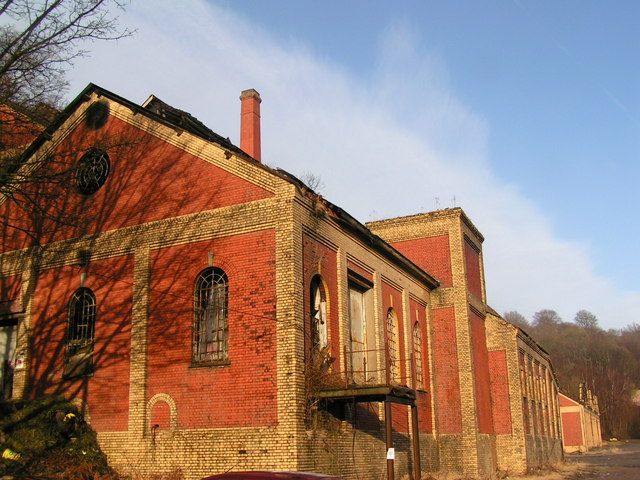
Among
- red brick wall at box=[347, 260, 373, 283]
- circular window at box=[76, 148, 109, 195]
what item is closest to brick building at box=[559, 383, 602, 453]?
red brick wall at box=[347, 260, 373, 283]

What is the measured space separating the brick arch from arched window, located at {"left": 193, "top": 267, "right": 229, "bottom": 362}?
1152 mm

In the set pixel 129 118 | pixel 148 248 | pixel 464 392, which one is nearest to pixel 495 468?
pixel 464 392

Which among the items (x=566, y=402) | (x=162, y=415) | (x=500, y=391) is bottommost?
(x=162, y=415)

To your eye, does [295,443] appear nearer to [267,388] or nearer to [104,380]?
[267,388]

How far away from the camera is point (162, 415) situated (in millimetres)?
16500

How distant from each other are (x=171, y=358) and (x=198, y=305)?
144 centimetres

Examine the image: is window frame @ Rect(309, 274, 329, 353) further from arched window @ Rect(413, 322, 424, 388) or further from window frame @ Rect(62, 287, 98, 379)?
arched window @ Rect(413, 322, 424, 388)

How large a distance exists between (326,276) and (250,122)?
8948 millimetres

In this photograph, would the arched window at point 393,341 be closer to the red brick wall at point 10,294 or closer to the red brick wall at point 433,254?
the red brick wall at point 433,254

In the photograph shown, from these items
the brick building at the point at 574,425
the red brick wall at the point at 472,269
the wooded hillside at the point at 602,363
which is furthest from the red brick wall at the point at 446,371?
the wooded hillside at the point at 602,363

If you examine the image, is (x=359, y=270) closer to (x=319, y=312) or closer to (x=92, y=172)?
(x=319, y=312)

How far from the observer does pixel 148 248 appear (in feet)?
59.0

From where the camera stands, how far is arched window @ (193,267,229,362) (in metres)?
16.7

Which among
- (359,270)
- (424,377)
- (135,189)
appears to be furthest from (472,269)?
(135,189)
